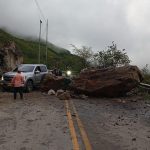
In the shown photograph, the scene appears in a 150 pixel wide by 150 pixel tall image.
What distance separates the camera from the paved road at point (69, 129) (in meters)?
10.6

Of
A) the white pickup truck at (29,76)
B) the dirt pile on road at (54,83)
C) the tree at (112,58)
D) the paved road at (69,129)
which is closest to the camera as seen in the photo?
the paved road at (69,129)

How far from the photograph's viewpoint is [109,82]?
2700 centimetres

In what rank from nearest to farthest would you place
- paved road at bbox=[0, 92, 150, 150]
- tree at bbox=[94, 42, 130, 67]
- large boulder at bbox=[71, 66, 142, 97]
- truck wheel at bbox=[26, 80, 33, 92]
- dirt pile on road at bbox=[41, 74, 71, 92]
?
paved road at bbox=[0, 92, 150, 150], large boulder at bbox=[71, 66, 142, 97], truck wheel at bbox=[26, 80, 33, 92], dirt pile on road at bbox=[41, 74, 71, 92], tree at bbox=[94, 42, 130, 67]

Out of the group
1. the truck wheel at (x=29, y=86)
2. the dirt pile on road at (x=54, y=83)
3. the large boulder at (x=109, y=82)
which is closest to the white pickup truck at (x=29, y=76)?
the truck wheel at (x=29, y=86)

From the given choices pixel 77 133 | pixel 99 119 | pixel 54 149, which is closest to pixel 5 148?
pixel 54 149

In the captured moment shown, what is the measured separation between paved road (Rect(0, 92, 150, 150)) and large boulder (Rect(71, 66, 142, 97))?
6.48 metres

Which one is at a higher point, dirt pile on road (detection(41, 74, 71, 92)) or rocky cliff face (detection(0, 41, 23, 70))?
rocky cliff face (detection(0, 41, 23, 70))

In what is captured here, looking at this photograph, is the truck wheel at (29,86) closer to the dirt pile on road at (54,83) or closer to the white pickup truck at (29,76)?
the white pickup truck at (29,76)

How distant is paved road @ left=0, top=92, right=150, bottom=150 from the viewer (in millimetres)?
10636

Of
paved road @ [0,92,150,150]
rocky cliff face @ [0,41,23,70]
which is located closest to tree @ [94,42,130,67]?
rocky cliff face @ [0,41,23,70]

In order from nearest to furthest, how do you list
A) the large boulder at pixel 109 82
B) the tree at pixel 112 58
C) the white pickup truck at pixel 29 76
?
the large boulder at pixel 109 82 < the white pickup truck at pixel 29 76 < the tree at pixel 112 58

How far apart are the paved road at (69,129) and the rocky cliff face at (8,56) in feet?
105

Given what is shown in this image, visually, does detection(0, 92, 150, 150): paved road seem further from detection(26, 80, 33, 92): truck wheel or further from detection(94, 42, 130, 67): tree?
detection(94, 42, 130, 67): tree

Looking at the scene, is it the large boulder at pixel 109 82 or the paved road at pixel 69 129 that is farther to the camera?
the large boulder at pixel 109 82
